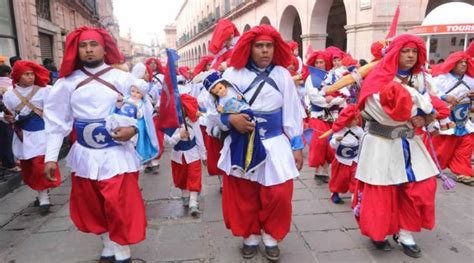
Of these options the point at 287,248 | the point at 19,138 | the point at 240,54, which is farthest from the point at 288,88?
the point at 19,138

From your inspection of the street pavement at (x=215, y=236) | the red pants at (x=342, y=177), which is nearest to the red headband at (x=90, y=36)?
the street pavement at (x=215, y=236)

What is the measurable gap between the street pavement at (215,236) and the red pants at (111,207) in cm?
52

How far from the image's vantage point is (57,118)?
306cm

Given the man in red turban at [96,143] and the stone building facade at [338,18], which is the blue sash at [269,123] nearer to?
the man in red turban at [96,143]

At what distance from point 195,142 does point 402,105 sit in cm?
248

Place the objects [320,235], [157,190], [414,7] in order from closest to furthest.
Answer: [320,235]
[157,190]
[414,7]

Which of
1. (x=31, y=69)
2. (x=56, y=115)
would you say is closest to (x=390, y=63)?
(x=56, y=115)

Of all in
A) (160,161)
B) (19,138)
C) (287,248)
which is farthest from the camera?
(160,161)

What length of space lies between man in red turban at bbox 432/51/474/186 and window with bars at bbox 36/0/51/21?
472 inches

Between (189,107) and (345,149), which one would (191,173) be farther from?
(345,149)

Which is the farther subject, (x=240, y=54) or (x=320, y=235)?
(x=320, y=235)

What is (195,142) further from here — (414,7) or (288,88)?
(414,7)

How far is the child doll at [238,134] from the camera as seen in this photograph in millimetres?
2949

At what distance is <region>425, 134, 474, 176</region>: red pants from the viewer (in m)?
5.41
